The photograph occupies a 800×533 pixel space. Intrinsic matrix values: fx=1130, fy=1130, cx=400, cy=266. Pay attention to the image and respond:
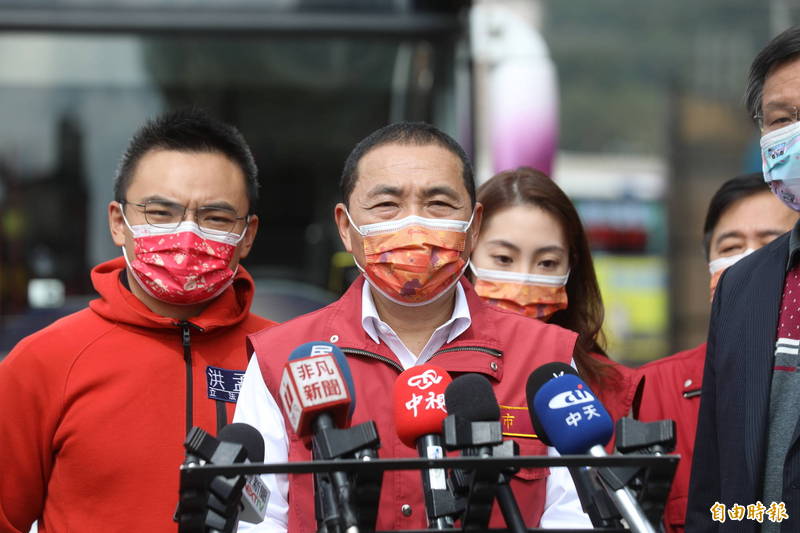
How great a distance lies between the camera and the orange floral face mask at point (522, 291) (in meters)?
3.58

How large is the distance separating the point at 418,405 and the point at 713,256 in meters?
2.05

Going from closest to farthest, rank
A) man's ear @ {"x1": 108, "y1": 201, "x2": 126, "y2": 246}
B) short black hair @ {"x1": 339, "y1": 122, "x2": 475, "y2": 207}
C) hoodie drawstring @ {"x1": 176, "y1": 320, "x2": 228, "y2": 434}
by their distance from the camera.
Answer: short black hair @ {"x1": 339, "y1": 122, "x2": 475, "y2": 207} → hoodie drawstring @ {"x1": 176, "y1": 320, "x2": 228, "y2": 434} → man's ear @ {"x1": 108, "y1": 201, "x2": 126, "y2": 246}

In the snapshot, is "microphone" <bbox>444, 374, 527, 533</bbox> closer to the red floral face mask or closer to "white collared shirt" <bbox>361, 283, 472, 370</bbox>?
"white collared shirt" <bbox>361, 283, 472, 370</bbox>

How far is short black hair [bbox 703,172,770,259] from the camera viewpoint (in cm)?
380

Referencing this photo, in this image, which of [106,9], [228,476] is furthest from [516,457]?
[106,9]

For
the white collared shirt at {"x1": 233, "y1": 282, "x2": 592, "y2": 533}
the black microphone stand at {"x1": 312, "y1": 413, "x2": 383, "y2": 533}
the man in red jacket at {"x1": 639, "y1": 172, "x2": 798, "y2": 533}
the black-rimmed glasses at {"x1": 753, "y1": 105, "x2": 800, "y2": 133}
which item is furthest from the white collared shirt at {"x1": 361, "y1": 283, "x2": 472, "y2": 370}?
the man in red jacket at {"x1": 639, "y1": 172, "x2": 798, "y2": 533}

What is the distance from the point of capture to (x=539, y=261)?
364 centimetres

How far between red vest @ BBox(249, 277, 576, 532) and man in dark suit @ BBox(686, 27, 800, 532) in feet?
1.29

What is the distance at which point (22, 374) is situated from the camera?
2961 mm

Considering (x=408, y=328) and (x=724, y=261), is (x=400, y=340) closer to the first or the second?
(x=408, y=328)

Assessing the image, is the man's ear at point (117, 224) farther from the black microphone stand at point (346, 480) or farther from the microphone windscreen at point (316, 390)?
the black microphone stand at point (346, 480)

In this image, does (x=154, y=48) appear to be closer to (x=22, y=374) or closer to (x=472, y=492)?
(x=22, y=374)

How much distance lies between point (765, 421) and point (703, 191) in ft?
28.4

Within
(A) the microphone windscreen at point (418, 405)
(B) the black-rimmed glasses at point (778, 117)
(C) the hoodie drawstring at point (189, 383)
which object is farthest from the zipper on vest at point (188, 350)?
(B) the black-rimmed glasses at point (778, 117)
